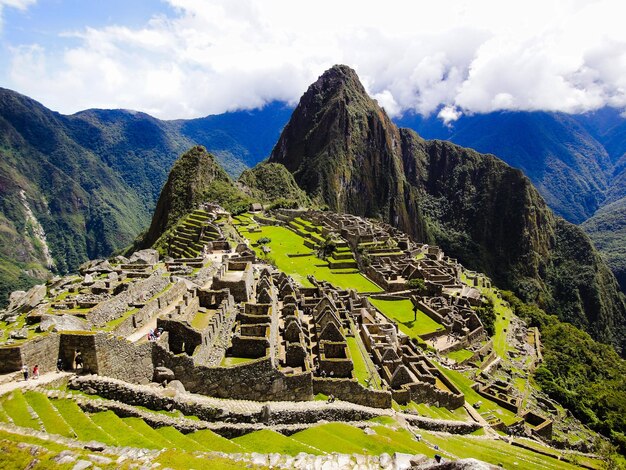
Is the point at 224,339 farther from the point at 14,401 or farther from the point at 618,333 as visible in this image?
the point at 618,333

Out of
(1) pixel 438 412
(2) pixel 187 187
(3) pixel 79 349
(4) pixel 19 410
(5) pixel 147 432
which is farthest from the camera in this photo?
(2) pixel 187 187

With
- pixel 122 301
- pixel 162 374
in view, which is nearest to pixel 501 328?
pixel 162 374

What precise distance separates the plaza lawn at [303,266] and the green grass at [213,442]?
33.4 metres

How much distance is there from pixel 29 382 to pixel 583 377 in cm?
6560

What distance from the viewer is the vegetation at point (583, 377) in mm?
45594

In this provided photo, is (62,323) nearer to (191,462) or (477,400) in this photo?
(191,462)

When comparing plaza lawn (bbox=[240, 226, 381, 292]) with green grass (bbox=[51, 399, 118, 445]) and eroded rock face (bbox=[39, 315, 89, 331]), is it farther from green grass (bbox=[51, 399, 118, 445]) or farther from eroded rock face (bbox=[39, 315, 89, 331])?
green grass (bbox=[51, 399, 118, 445])

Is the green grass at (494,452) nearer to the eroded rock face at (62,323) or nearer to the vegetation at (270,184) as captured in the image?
the eroded rock face at (62,323)

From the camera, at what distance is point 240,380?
2002 centimetres

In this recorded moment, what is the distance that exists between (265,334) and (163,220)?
113 metres

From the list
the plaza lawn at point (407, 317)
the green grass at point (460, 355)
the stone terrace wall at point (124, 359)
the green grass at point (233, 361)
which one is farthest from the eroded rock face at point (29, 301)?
the green grass at point (460, 355)

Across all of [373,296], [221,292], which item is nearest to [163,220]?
[373,296]

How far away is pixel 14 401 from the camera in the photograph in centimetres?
1339

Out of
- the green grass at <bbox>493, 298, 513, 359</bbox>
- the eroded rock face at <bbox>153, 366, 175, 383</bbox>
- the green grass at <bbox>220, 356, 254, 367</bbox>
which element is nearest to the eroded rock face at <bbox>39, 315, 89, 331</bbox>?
the eroded rock face at <bbox>153, 366, 175, 383</bbox>
